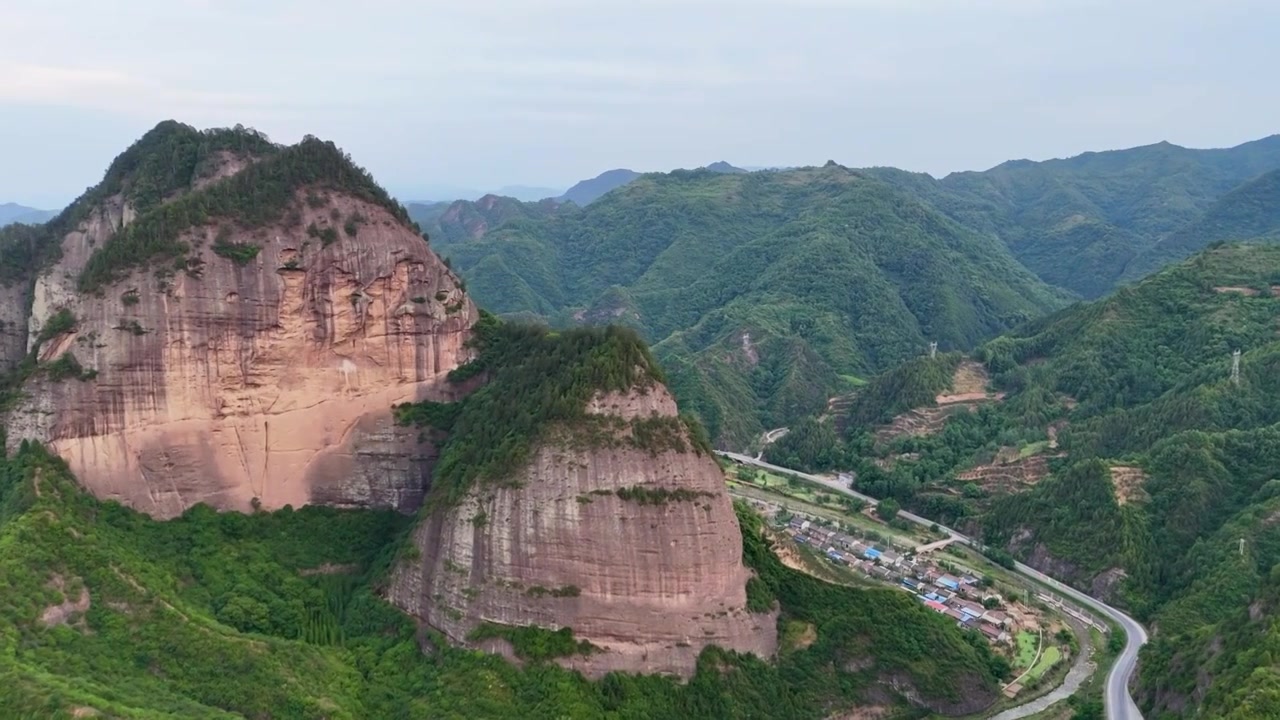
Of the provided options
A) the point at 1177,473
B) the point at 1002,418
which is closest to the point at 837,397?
the point at 1002,418

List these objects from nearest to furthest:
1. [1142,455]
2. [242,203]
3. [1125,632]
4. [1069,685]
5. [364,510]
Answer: [242,203] < [364,510] < [1069,685] < [1125,632] < [1142,455]

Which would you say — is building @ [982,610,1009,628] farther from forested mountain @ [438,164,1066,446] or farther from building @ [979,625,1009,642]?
forested mountain @ [438,164,1066,446]

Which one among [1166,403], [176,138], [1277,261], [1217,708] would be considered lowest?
[1217,708]

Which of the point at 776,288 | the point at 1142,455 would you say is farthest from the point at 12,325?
the point at 776,288

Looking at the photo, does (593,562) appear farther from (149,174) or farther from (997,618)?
(149,174)

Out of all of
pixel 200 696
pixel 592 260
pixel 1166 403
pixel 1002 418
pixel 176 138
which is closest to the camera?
pixel 200 696

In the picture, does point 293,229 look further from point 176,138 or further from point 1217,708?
point 1217,708

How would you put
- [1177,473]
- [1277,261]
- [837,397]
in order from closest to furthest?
[1177,473], [1277,261], [837,397]
